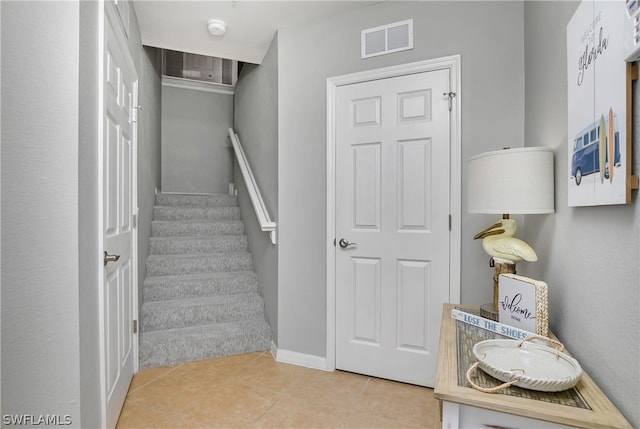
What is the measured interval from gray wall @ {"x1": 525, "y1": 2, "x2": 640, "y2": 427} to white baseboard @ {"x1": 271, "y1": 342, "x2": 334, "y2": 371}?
1.55 m

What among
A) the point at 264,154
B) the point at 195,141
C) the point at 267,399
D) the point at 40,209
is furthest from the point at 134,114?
the point at 195,141

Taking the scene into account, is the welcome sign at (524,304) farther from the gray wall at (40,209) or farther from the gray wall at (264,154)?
the gray wall at (264,154)

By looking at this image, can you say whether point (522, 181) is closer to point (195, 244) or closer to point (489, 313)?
point (489, 313)

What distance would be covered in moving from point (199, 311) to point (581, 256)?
2631mm

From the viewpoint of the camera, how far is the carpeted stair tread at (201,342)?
2.55 meters

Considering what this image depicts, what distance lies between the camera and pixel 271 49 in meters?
2.90

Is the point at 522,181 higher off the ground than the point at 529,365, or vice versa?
the point at 522,181

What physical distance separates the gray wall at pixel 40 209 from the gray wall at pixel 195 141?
155 inches

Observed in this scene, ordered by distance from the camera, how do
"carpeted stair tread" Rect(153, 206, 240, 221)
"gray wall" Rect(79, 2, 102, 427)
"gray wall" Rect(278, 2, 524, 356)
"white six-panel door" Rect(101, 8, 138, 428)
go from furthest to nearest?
"carpeted stair tread" Rect(153, 206, 240, 221), "gray wall" Rect(278, 2, 524, 356), "white six-panel door" Rect(101, 8, 138, 428), "gray wall" Rect(79, 2, 102, 427)

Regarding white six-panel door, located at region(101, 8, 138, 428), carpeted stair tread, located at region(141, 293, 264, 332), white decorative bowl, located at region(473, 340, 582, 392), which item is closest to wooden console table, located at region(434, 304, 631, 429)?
white decorative bowl, located at region(473, 340, 582, 392)

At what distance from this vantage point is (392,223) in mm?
2332

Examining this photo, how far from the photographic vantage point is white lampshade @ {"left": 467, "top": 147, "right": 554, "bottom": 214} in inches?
54.0

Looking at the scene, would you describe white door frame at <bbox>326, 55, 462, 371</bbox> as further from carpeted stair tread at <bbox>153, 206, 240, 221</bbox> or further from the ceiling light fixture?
carpeted stair tread at <bbox>153, 206, 240, 221</bbox>

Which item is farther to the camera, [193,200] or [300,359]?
[193,200]
